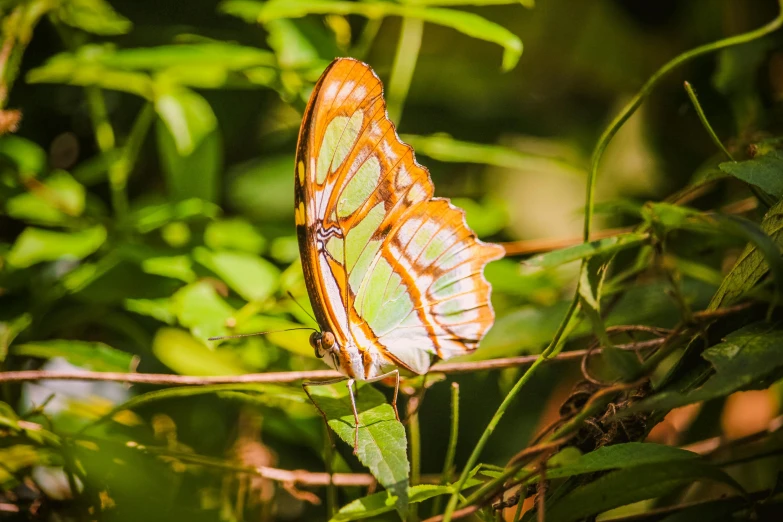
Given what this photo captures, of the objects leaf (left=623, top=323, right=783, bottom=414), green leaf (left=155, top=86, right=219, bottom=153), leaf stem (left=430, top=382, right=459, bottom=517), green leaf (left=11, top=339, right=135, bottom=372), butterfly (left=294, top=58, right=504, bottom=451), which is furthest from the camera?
green leaf (left=155, top=86, right=219, bottom=153)

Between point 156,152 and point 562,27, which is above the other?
point 562,27

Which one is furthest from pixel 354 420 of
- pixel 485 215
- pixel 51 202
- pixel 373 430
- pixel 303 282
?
pixel 51 202

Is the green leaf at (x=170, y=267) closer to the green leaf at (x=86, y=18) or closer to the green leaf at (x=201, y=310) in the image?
the green leaf at (x=201, y=310)

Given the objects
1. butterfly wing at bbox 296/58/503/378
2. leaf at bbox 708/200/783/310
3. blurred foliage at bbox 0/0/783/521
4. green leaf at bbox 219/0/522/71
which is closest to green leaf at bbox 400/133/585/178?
blurred foliage at bbox 0/0/783/521

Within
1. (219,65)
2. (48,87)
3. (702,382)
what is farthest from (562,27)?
(702,382)

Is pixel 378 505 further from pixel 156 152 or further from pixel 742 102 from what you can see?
pixel 156 152

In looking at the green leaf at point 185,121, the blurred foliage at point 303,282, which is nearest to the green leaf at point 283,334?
the blurred foliage at point 303,282

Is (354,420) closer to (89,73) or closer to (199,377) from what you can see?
(199,377)

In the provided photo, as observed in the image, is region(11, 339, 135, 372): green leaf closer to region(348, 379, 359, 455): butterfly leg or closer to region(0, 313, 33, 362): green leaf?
region(0, 313, 33, 362): green leaf
